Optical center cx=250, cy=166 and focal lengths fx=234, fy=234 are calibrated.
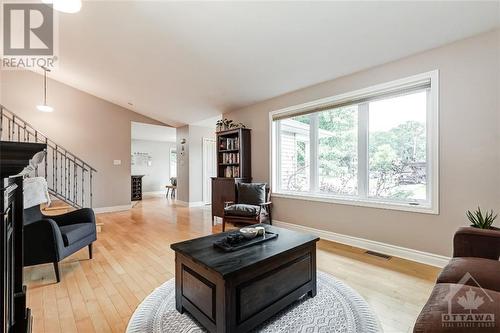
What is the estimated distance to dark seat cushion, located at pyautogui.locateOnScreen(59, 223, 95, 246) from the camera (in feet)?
7.86

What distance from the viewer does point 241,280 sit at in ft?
4.69

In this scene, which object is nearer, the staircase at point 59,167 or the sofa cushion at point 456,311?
the sofa cushion at point 456,311

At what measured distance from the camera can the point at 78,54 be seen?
3875 mm

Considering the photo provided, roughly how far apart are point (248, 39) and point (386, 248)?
301 cm

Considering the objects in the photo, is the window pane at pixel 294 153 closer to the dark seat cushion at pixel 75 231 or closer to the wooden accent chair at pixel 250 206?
the wooden accent chair at pixel 250 206

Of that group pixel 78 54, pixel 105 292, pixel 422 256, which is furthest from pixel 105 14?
pixel 422 256

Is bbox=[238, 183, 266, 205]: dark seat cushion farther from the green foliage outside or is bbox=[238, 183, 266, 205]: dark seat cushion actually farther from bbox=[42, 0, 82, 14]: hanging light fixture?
bbox=[42, 0, 82, 14]: hanging light fixture

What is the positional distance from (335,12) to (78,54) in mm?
4031

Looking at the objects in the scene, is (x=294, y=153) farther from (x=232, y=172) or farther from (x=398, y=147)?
(x=398, y=147)

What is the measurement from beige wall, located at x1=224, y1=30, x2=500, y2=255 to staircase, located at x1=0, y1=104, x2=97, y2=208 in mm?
5718

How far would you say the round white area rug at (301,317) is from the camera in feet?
5.16

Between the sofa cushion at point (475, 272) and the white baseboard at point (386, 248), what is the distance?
123cm

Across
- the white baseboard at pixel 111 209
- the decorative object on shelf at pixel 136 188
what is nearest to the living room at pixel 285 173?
the white baseboard at pixel 111 209

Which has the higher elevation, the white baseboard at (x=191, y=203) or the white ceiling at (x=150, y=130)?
the white ceiling at (x=150, y=130)
